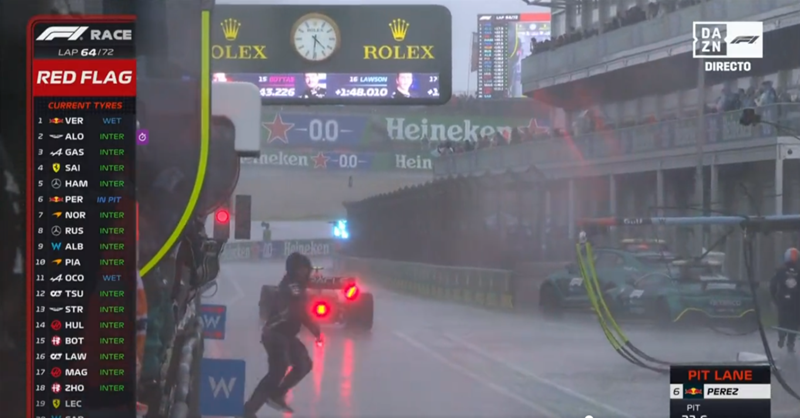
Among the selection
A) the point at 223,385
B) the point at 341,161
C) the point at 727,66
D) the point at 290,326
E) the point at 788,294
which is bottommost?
the point at 223,385

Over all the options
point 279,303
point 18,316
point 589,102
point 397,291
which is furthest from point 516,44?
point 18,316

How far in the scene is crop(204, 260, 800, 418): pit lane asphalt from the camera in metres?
3.26

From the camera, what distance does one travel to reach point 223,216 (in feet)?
10.4

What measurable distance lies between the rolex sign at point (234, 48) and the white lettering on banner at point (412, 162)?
1.72 ft

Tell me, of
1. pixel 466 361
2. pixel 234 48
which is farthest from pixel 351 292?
pixel 234 48

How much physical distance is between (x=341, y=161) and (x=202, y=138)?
0.46 m

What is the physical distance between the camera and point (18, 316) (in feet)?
9.57

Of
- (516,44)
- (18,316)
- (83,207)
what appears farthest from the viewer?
(516,44)

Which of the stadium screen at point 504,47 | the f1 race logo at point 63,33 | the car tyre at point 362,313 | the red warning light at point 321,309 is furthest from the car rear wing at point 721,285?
the f1 race logo at point 63,33

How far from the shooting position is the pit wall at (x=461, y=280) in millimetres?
3250

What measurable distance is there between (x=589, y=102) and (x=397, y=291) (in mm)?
775

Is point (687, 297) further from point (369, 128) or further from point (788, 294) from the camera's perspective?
point (369, 128)

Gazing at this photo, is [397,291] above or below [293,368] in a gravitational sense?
above

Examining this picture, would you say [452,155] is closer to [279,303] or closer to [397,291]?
[397,291]
